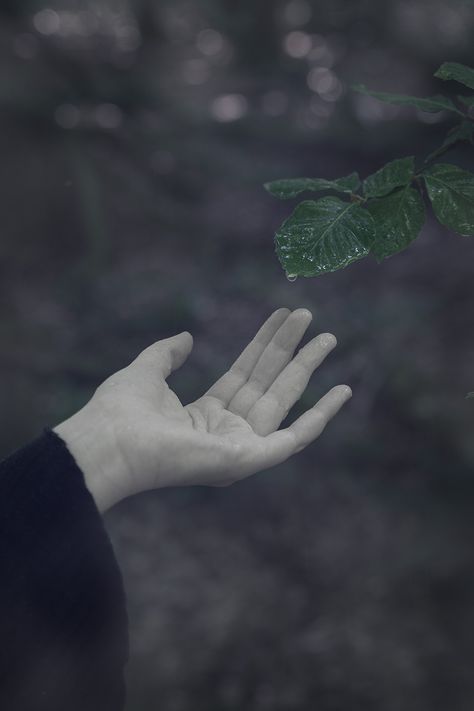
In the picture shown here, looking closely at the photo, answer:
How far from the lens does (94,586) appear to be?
3.86 feet

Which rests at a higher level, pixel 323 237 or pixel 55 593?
pixel 323 237

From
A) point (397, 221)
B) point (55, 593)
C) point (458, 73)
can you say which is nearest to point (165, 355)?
point (55, 593)

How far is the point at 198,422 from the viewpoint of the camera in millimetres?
1416

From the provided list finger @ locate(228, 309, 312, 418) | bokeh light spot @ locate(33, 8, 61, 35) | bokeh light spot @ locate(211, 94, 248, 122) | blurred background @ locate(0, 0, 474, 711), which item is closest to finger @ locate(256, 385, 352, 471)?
finger @ locate(228, 309, 312, 418)

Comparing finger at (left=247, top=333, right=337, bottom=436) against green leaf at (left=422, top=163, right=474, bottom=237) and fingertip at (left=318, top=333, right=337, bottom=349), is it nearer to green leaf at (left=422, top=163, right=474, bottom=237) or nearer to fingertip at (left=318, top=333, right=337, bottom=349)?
fingertip at (left=318, top=333, right=337, bottom=349)

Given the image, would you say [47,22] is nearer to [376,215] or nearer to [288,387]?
[288,387]

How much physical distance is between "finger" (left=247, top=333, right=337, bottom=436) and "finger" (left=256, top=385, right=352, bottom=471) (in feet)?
0.17

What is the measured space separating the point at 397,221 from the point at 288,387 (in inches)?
21.3

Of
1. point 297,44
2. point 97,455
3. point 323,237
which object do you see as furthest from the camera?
point 297,44

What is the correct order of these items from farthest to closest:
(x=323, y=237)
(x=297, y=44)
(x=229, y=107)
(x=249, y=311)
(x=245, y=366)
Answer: (x=229, y=107), (x=297, y=44), (x=249, y=311), (x=245, y=366), (x=323, y=237)

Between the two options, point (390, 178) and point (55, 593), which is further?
point (55, 593)

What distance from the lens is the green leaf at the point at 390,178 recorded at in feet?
3.12

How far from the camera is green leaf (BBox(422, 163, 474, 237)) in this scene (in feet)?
3.04

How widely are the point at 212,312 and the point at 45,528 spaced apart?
361cm
